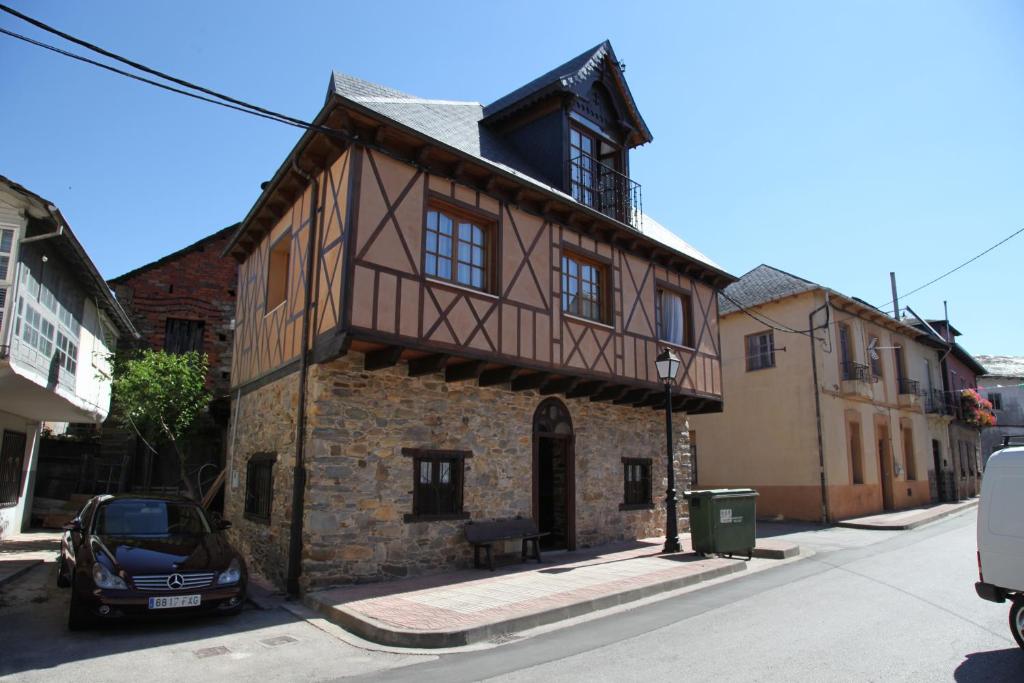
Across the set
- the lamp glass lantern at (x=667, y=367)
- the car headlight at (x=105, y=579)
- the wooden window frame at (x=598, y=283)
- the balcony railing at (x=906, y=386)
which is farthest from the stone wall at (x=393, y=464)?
the balcony railing at (x=906, y=386)

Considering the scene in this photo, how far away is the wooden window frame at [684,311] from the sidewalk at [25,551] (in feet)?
38.3

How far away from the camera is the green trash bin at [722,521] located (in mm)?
11164

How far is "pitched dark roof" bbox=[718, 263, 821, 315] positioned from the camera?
65.8 feet

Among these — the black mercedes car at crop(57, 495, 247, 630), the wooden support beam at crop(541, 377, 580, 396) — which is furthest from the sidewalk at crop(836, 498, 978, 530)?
the black mercedes car at crop(57, 495, 247, 630)

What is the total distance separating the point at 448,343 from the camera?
9.32 m

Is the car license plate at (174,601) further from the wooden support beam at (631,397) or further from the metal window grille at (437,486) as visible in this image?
the wooden support beam at (631,397)

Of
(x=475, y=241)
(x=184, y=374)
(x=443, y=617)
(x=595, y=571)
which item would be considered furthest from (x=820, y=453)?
(x=184, y=374)

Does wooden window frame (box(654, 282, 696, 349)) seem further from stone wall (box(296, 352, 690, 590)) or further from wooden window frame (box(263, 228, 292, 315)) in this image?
wooden window frame (box(263, 228, 292, 315))

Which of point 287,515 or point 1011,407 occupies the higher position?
point 1011,407

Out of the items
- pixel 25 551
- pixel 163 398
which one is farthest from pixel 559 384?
pixel 25 551

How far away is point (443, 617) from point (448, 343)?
383 cm

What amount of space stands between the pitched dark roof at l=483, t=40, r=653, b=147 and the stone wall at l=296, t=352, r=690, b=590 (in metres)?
5.84

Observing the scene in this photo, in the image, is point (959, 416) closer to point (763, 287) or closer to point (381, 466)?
point (763, 287)

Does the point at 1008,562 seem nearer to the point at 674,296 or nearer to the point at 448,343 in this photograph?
the point at 448,343
